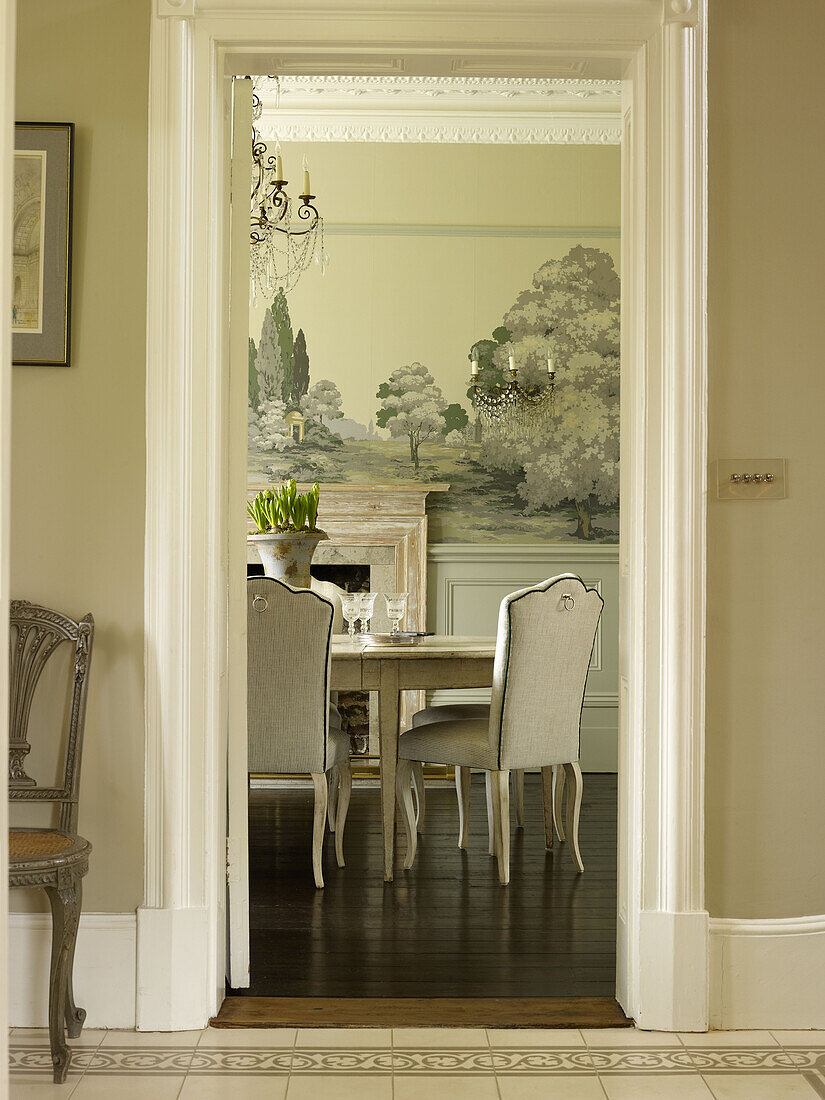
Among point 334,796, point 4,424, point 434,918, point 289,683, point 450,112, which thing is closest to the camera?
point 4,424

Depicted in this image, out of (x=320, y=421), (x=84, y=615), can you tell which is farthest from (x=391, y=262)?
(x=84, y=615)

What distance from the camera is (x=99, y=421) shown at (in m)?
2.64

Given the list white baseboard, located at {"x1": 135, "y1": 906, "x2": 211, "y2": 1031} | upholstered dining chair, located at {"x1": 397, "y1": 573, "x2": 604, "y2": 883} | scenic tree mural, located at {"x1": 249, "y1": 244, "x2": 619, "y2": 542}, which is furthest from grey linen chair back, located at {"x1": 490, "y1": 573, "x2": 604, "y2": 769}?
scenic tree mural, located at {"x1": 249, "y1": 244, "x2": 619, "y2": 542}

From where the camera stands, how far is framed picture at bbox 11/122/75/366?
261 cm

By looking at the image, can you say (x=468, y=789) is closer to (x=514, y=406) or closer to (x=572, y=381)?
(x=514, y=406)

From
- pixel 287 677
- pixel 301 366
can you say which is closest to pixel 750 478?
pixel 287 677

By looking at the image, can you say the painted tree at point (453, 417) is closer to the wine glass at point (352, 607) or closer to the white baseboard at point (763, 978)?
the wine glass at point (352, 607)

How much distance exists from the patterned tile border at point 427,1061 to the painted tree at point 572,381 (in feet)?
12.9

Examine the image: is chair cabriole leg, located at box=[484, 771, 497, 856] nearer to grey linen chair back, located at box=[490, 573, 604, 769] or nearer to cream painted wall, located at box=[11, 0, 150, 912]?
grey linen chair back, located at box=[490, 573, 604, 769]

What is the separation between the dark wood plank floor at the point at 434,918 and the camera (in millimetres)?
2914

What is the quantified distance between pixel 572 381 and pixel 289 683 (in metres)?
3.14

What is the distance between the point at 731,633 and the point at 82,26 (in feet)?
7.63

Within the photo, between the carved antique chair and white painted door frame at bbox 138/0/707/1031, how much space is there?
0.18m

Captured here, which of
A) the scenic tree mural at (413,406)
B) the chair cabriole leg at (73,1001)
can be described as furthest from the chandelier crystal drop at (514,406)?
the chair cabriole leg at (73,1001)
